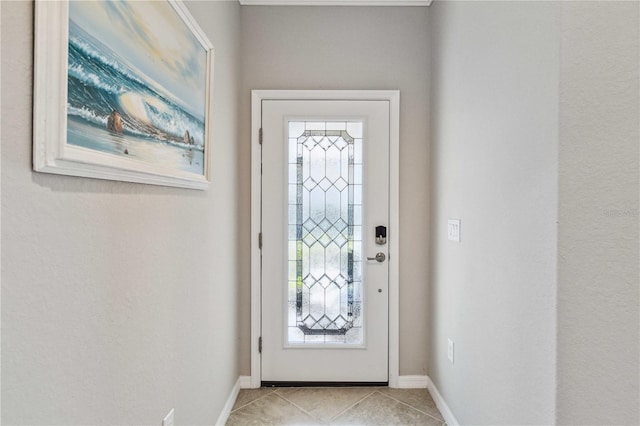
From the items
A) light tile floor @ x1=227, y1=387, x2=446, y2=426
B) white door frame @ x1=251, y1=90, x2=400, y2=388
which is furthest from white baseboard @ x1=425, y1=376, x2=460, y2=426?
white door frame @ x1=251, y1=90, x2=400, y2=388

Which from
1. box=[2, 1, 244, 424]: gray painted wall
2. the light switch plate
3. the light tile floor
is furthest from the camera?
the light tile floor

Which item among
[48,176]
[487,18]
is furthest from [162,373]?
[487,18]

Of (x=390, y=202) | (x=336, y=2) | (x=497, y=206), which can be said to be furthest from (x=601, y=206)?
(x=336, y=2)

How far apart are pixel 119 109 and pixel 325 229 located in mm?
1638

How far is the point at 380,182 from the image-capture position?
247 cm

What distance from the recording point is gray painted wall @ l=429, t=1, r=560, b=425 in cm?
116

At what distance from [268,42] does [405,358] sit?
242 cm

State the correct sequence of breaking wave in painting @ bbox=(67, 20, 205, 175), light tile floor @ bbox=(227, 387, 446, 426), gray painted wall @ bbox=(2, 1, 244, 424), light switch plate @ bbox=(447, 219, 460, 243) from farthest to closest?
light tile floor @ bbox=(227, 387, 446, 426) → light switch plate @ bbox=(447, 219, 460, 243) → breaking wave in painting @ bbox=(67, 20, 205, 175) → gray painted wall @ bbox=(2, 1, 244, 424)

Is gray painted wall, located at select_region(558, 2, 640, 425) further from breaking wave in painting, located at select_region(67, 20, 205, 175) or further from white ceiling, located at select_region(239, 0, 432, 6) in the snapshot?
white ceiling, located at select_region(239, 0, 432, 6)

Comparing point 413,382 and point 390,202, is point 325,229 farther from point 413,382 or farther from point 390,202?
point 413,382

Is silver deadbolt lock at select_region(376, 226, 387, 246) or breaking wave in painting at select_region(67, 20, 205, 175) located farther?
silver deadbolt lock at select_region(376, 226, 387, 246)

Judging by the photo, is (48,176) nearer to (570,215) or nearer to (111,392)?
(111,392)

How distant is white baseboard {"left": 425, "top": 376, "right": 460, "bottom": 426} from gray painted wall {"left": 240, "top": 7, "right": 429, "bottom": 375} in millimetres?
131

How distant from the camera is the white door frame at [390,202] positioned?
8.05 feet
